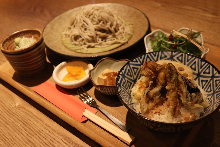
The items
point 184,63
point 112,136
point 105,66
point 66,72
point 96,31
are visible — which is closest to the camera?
point 112,136

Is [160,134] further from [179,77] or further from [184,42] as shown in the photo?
[184,42]

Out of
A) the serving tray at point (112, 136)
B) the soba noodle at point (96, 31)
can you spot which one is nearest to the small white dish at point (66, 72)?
the serving tray at point (112, 136)

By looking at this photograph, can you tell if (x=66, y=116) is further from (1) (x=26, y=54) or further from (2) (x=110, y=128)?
(1) (x=26, y=54)

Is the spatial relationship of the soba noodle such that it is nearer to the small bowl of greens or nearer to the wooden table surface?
the small bowl of greens

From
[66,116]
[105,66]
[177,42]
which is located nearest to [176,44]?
[177,42]

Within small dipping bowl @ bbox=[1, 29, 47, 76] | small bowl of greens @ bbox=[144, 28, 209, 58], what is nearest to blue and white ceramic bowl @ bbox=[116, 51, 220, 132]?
small bowl of greens @ bbox=[144, 28, 209, 58]

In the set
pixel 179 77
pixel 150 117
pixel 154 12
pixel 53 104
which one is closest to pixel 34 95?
pixel 53 104

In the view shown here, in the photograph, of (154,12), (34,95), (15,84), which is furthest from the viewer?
(154,12)
